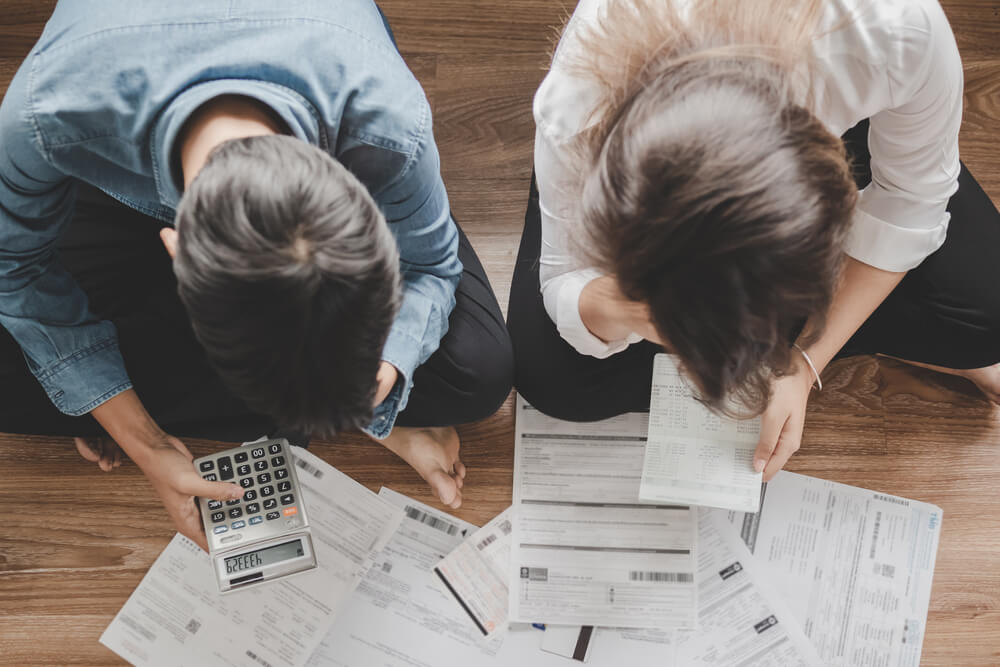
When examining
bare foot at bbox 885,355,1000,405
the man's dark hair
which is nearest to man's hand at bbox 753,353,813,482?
bare foot at bbox 885,355,1000,405

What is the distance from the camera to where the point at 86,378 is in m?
0.75

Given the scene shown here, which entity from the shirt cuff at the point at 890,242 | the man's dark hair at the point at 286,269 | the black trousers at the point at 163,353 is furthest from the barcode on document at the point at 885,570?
the man's dark hair at the point at 286,269

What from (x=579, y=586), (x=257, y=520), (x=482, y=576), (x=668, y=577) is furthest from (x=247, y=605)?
(x=668, y=577)

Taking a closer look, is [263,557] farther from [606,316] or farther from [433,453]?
[606,316]

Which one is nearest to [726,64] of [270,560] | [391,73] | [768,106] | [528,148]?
[768,106]

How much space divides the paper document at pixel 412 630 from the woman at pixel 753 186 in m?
0.34

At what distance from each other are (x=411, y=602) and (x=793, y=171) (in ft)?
2.17

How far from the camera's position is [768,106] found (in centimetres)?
47

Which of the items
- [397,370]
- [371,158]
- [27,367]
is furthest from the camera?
[27,367]

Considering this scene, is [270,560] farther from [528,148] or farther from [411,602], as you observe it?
[528,148]

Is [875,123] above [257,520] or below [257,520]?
above

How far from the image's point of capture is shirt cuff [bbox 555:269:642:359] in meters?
0.75

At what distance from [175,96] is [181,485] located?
1.49ft

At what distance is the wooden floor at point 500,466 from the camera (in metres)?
0.92
